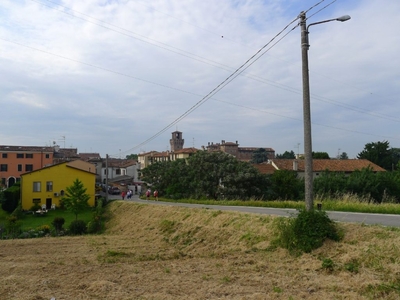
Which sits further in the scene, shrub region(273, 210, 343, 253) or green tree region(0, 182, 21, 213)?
green tree region(0, 182, 21, 213)

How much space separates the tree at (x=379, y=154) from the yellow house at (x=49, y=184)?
62363 mm

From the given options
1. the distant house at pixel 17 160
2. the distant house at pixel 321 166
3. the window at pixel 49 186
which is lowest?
the window at pixel 49 186

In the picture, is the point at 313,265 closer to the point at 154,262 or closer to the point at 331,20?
the point at 154,262

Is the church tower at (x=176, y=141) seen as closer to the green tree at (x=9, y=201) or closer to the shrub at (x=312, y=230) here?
the green tree at (x=9, y=201)

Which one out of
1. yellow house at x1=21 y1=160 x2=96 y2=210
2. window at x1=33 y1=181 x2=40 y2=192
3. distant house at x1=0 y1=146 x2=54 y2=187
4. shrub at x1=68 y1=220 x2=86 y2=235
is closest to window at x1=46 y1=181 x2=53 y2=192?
yellow house at x1=21 y1=160 x2=96 y2=210

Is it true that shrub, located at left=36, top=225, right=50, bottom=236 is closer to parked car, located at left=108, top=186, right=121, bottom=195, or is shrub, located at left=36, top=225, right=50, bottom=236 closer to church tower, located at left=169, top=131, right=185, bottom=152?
parked car, located at left=108, top=186, right=121, bottom=195

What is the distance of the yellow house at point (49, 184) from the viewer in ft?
174

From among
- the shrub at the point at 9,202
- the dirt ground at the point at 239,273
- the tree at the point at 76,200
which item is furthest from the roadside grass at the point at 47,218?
the dirt ground at the point at 239,273

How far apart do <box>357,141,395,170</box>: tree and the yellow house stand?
6236 centimetres

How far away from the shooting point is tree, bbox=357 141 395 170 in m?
85.9

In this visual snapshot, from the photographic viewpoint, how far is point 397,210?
58.1 ft

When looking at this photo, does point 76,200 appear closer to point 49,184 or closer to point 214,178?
point 49,184

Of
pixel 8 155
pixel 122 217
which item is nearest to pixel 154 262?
pixel 122 217

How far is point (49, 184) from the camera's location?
54719mm
